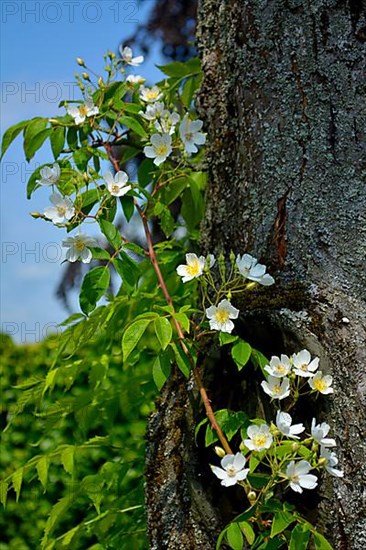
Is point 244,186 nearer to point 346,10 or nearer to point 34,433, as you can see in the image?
point 346,10

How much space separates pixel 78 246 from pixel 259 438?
0.51 meters

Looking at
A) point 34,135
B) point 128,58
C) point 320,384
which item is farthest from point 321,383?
point 128,58

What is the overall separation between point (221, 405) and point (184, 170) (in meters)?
0.58

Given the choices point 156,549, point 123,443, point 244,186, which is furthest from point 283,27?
point 123,443

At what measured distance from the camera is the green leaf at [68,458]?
193 cm

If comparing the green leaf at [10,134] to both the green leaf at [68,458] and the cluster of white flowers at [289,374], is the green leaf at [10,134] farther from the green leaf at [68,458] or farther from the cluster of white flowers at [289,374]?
the cluster of white flowers at [289,374]

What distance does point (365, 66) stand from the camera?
1798 millimetres

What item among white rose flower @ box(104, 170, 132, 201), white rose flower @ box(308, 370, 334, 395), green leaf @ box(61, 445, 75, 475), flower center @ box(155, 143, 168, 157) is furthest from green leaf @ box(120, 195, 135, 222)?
green leaf @ box(61, 445, 75, 475)

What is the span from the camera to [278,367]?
154 cm

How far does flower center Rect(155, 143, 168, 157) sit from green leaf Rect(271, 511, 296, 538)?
32.2 inches

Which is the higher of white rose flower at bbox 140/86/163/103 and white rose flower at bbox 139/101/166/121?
white rose flower at bbox 140/86/163/103

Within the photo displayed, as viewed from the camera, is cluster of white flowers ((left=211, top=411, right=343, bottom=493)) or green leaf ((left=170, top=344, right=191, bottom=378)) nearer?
cluster of white flowers ((left=211, top=411, right=343, bottom=493))

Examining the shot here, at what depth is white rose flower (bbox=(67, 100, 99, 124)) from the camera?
188 cm

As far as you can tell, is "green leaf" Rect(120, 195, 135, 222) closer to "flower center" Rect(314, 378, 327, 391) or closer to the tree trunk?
the tree trunk
